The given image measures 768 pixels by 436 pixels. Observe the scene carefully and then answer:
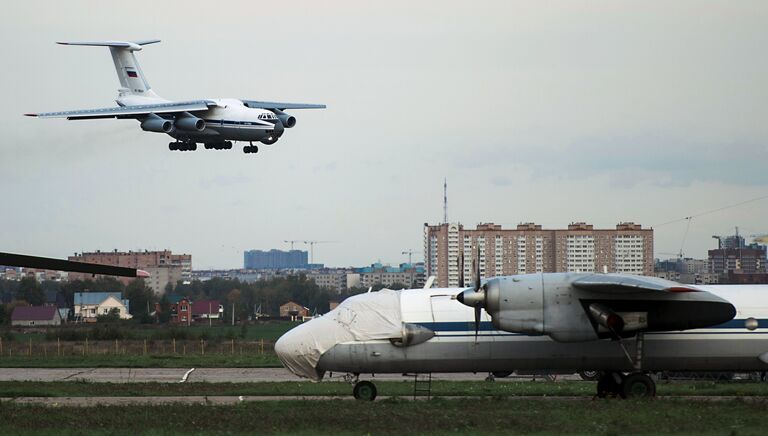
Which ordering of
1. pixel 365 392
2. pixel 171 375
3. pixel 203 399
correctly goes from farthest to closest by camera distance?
1. pixel 171 375
2. pixel 203 399
3. pixel 365 392

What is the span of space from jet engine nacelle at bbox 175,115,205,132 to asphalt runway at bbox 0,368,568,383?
24629 millimetres

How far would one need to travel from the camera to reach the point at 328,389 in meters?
33.3

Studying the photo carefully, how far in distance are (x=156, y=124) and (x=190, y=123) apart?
264 centimetres

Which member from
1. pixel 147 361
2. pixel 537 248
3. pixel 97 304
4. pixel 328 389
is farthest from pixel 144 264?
pixel 328 389

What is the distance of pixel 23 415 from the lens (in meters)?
24.0

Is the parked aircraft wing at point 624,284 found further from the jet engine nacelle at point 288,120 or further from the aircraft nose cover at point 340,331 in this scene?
the jet engine nacelle at point 288,120

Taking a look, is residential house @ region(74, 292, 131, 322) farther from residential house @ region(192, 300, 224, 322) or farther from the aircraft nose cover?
the aircraft nose cover

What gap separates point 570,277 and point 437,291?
10.8 ft

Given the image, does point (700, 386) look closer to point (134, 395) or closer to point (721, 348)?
point (721, 348)

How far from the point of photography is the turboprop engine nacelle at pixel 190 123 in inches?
2697

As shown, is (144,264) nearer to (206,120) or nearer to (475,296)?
(206,120)

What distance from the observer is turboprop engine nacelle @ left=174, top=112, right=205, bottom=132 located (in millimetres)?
68500

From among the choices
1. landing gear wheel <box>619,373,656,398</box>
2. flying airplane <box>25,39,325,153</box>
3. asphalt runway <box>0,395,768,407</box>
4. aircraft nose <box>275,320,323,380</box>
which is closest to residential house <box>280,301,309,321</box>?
flying airplane <box>25,39,325,153</box>

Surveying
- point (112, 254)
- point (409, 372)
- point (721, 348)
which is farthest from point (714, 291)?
point (112, 254)
